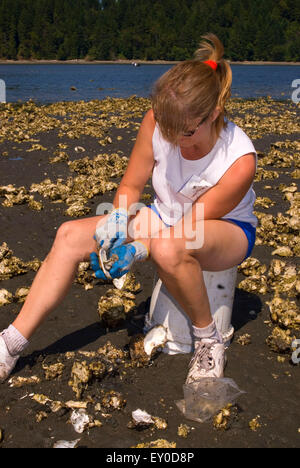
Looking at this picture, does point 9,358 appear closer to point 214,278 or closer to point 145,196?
point 214,278

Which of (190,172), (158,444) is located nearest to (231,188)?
(190,172)

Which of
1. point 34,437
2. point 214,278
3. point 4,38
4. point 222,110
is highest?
point 222,110

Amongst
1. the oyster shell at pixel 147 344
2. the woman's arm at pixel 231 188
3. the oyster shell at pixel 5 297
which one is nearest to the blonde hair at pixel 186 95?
the woman's arm at pixel 231 188

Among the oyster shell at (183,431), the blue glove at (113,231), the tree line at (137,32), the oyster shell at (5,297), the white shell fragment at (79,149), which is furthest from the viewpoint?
the tree line at (137,32)

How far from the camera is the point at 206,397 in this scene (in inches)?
126

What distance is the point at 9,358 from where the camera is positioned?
3.47 metres

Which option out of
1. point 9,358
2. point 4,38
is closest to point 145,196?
point 9,358

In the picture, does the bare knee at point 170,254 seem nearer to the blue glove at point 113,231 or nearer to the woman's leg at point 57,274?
the blue glove at point 113,231

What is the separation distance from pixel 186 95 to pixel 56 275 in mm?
1591

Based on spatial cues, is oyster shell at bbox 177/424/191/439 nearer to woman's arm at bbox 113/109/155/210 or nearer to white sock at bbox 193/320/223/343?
white sock at bbox 193/320/223/343

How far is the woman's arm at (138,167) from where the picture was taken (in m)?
3.86

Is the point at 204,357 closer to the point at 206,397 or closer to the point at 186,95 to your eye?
the point at 206,397

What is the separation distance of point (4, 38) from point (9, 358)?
148321 mm

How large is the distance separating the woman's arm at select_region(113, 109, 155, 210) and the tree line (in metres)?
131
